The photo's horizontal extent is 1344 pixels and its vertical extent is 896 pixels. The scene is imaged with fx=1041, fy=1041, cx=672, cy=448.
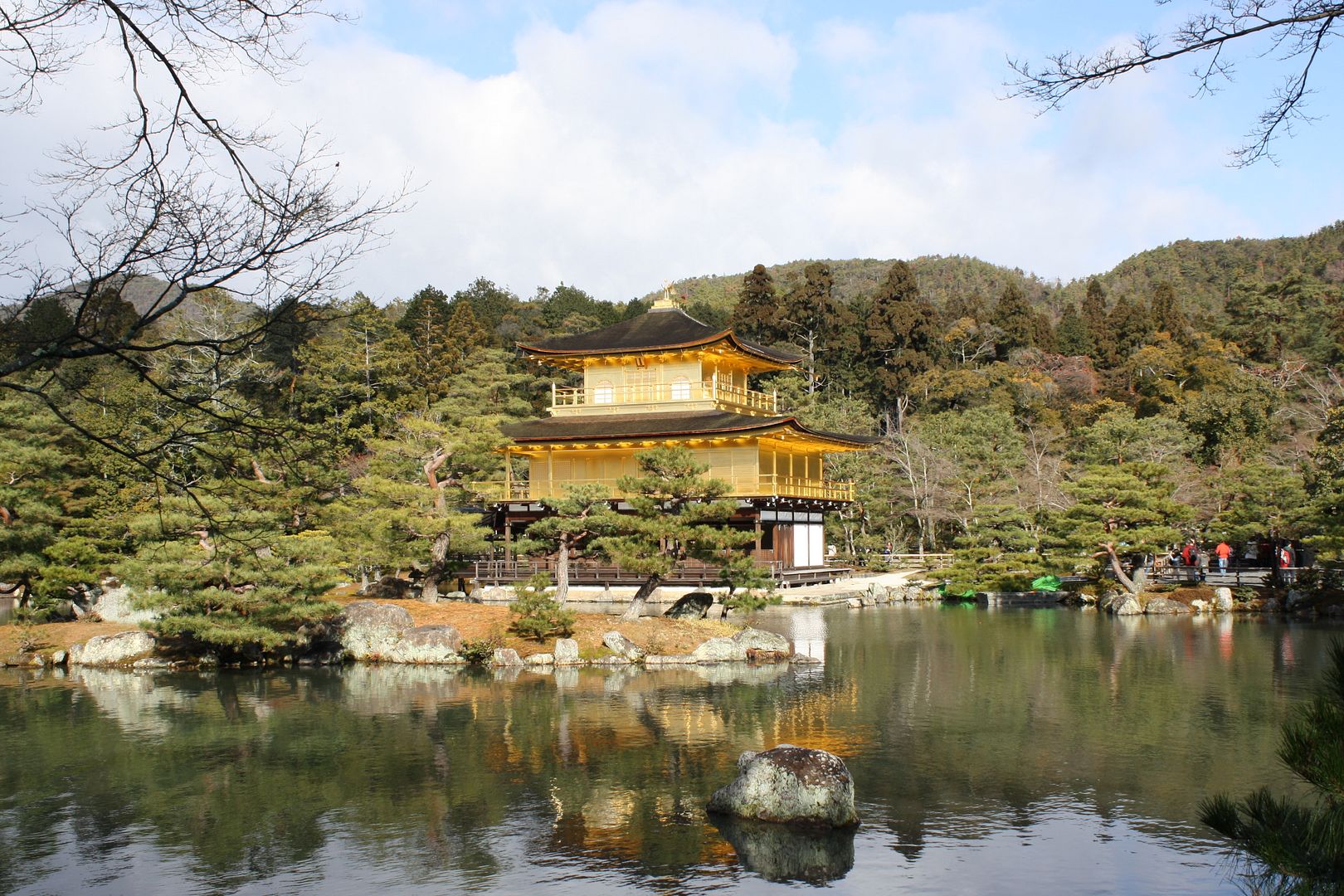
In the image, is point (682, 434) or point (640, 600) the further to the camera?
point (682, 434)

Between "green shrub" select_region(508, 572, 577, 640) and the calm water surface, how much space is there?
1619mm

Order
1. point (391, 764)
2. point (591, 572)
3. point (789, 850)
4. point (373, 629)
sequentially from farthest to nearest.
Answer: point (591, 572)
point (373, 629)
point (391, 764)
point (789, 850)

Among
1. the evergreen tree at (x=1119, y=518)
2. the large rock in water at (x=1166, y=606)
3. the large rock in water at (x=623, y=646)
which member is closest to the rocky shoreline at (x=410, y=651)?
the large rock in water at (x=623, y=646)

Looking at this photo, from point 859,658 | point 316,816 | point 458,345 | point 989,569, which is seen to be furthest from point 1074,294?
point 316,816

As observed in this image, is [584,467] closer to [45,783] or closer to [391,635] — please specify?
[391,635]

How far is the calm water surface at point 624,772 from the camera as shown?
26.3 feet

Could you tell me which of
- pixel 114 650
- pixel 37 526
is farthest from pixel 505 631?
pixel 37 526

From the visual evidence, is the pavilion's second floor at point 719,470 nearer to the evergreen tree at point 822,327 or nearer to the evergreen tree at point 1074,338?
the evergreen tree at point 822,327

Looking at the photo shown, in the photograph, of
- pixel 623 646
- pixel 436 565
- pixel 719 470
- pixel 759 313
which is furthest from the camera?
pixel 759 313

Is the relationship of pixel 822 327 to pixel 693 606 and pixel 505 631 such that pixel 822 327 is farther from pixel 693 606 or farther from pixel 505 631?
pixel 505 631

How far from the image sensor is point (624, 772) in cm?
1077

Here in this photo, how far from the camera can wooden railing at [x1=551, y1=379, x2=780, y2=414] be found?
31.2 meters

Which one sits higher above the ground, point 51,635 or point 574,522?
point 574,522

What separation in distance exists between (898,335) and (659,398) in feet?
70.9
